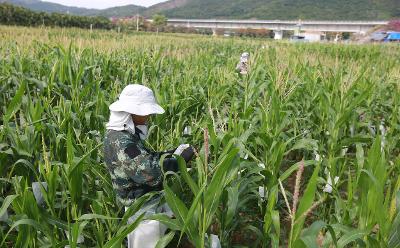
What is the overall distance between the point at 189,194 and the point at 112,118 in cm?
93

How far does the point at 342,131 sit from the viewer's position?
3701 millimetres

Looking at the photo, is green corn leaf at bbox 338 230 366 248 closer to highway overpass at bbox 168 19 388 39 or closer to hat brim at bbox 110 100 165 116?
hat brim at bbox 110 100 165 116

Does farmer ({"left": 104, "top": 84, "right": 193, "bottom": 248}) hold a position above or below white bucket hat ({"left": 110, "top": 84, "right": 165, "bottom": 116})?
below

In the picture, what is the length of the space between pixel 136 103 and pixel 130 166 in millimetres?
375

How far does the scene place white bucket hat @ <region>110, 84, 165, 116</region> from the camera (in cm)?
196

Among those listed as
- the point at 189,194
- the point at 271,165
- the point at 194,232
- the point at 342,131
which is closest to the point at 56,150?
the point at 189,194

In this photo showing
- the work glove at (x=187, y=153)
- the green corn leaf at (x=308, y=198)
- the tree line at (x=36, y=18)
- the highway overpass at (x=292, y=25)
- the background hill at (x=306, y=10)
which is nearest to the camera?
the green corn leaf at (x=308, y=198)

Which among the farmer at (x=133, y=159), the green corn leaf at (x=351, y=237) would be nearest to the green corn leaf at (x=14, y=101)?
the farmer at (x=133, y=159)

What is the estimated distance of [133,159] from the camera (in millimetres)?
1934

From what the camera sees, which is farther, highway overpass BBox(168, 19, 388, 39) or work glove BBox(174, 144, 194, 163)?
highway overpass BBox(168, 19, 388, 39)

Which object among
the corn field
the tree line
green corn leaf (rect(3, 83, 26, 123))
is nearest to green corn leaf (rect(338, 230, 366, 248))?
the corn field

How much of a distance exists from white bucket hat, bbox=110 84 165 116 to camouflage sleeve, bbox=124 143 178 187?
0.68ft

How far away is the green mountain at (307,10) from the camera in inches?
4390

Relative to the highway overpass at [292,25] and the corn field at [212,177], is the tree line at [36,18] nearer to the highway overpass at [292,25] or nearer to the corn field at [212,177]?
the highway overpass at [292,25]
